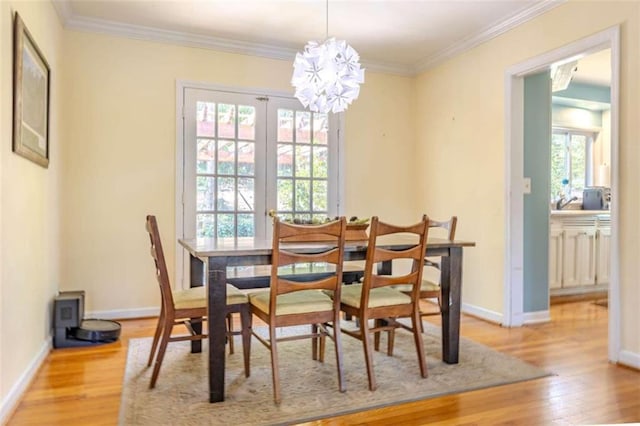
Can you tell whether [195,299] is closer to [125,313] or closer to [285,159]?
[125,313]

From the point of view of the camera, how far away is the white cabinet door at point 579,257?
4598 mm

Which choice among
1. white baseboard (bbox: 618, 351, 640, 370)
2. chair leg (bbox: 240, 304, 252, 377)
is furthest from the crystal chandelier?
white baseboard (bbox: 618, 351, 640, 370)

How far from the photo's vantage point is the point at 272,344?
2.14 meters

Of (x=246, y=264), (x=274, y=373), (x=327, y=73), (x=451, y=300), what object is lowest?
(x=274, y=373)

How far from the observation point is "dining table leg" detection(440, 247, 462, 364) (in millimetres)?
2598

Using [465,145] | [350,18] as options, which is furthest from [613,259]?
[350,18]

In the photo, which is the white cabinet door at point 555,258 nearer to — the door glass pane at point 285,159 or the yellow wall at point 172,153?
the yellow wall at point 172,153

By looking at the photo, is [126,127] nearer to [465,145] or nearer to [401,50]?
[401,50]

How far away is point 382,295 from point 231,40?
2.79m

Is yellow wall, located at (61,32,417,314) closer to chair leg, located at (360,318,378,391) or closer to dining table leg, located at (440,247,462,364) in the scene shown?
chair leg, located at (360,318,378,391)

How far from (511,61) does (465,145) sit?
2.72 ft

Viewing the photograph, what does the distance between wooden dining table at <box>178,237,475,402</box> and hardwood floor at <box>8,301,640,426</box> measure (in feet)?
1.43

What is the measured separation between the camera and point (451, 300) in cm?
260

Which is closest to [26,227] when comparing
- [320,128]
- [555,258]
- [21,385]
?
[21,385]
